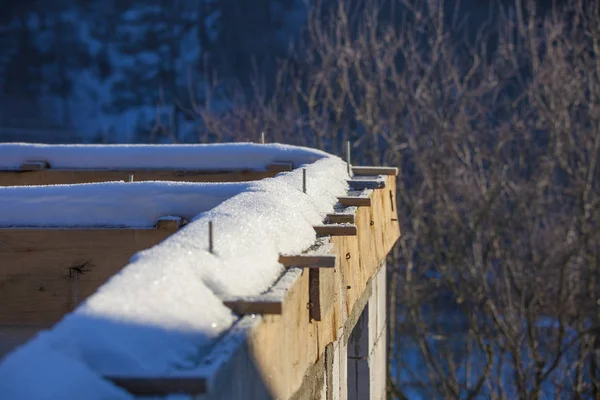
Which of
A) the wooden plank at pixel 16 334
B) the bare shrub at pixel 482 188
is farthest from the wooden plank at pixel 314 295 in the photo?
the bare shrub at pixel 482 188

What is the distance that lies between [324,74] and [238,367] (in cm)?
1601

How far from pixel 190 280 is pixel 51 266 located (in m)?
2.32

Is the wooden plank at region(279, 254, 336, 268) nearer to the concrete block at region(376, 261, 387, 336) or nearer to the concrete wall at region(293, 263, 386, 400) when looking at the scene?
the concrete wall at region(293, 263, 386, 400)

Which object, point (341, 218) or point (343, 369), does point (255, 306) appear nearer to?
point (341, 218)

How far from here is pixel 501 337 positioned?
16.4 m

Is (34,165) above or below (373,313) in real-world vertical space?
above

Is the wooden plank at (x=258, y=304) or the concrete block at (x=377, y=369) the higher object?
the wooden plank at (x=258, y=304)

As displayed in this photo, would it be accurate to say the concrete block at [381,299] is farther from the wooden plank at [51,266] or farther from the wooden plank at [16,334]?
the wooden plank at [16,334]

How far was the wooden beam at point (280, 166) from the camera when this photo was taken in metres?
7.19

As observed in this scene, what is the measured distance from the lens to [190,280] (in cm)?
263

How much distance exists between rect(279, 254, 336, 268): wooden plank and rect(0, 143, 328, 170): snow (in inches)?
151

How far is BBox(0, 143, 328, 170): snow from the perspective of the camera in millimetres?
7336

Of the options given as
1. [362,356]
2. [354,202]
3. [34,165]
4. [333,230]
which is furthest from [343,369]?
[34,165]

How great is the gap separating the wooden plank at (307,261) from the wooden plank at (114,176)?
3858 mm
